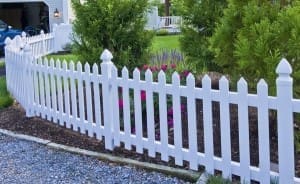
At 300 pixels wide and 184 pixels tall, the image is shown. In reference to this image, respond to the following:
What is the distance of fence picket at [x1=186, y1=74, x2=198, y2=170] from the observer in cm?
486

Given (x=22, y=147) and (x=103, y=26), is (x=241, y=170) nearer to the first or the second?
(x=22, y=147)

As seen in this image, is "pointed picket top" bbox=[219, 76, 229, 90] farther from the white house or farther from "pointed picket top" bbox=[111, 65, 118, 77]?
the white house

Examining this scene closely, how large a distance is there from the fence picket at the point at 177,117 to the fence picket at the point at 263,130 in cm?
93

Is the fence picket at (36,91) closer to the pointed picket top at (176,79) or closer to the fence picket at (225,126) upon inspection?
the pointed picket top at (176,79)

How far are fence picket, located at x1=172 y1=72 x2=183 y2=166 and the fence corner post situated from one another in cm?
333

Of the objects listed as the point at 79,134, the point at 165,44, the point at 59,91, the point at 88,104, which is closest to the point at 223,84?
the point at 88,104

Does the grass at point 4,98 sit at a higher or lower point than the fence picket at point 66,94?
lower

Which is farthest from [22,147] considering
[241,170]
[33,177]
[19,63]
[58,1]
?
[58,1]

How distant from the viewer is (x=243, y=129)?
178 inches

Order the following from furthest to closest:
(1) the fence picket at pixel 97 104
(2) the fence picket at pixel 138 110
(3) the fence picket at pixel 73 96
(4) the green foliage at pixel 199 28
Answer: (4) the green foliage at pixel 199 28 < (3) the fence picket at pixel 73 96 < (1) the fence picket at pixel 97 104 < (2) the fence picket at pixel 138 110

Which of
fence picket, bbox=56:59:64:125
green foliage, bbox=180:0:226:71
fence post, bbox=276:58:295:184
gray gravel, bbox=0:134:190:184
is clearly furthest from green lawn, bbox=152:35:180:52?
fence post, bbox=276:58:295:184

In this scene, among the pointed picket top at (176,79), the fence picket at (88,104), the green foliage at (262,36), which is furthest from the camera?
the fence picket at (88,104)

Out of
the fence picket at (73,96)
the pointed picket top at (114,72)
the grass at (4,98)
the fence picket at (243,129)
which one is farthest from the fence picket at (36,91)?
the fence picket at (243,129)

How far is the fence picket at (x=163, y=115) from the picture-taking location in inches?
203
